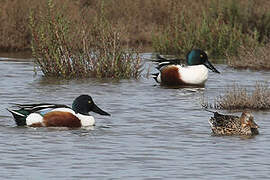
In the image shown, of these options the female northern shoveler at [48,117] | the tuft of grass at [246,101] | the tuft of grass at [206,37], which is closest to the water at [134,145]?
the female northern shoveler at [48,117]

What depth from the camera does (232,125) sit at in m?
11.2

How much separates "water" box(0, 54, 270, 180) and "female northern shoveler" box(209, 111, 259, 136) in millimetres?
134

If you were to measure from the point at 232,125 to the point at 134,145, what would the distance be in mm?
1498

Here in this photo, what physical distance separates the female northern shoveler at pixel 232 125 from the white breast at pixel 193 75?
6.60m

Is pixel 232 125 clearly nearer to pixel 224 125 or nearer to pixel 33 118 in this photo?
pixel 224 125

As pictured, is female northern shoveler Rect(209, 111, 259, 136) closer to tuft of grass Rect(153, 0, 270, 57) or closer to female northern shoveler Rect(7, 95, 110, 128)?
female northern shoveler Rect(7, 95, 110, 128)

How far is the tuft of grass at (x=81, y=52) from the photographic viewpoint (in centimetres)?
1834

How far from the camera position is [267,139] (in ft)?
35.9

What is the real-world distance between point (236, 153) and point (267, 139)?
3.85 feet

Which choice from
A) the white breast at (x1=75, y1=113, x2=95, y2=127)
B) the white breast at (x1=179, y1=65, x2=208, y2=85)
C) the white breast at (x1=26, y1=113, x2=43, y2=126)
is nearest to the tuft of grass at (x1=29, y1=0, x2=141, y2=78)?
the white breast at (x1=179, y1=65, x2=208, y2=85)

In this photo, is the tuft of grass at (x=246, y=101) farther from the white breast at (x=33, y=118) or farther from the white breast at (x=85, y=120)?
the white breast at (x=33, y=118)

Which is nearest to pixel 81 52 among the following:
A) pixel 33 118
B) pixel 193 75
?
pixel 193 75

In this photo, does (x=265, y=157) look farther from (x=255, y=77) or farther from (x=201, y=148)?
(x=255, y=77)

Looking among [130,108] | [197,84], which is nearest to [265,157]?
[130,108]
